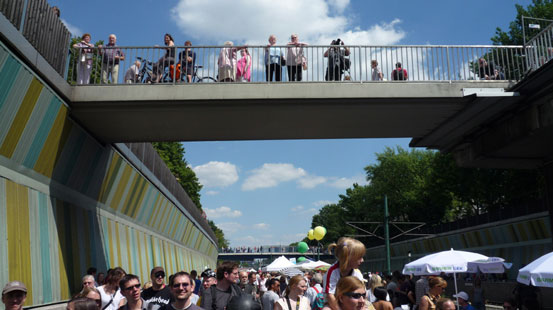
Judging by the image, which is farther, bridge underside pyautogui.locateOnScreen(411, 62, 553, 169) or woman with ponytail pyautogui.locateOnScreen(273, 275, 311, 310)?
bridge underside pyautogui.locateOnScreen(411, 62, 553, 169)

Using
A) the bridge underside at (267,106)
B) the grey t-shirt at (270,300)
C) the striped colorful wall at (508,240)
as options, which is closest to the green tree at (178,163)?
the striped colorful wall at (508,240)

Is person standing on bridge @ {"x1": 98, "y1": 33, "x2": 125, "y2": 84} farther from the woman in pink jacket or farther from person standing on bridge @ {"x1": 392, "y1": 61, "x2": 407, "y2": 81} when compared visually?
person standing on bridge @ {"x1": 392, "y1": 61, "x2": 407, "y2": 81}

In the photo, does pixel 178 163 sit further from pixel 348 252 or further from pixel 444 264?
pixel 348 252

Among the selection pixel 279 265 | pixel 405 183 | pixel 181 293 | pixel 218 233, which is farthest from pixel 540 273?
pixel 218 233

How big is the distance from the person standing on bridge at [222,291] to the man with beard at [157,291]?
49 cm

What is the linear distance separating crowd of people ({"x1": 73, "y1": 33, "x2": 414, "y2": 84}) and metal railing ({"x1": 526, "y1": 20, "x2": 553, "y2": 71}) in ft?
12.7

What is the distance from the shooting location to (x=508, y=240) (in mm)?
33281

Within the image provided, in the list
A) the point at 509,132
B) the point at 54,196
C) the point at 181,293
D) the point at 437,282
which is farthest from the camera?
the point at 509,132

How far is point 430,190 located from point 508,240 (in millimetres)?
16974

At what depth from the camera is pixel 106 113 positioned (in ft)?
44.7

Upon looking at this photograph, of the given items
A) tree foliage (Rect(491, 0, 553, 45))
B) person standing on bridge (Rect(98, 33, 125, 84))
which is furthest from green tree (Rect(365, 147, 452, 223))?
person standing on bridge (Rect(98, 33, 125, 84))

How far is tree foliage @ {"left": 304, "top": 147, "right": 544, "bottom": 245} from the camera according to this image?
3766cm

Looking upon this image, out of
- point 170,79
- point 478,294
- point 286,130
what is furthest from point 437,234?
A: point 170,79

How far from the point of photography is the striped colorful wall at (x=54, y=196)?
966 cm
